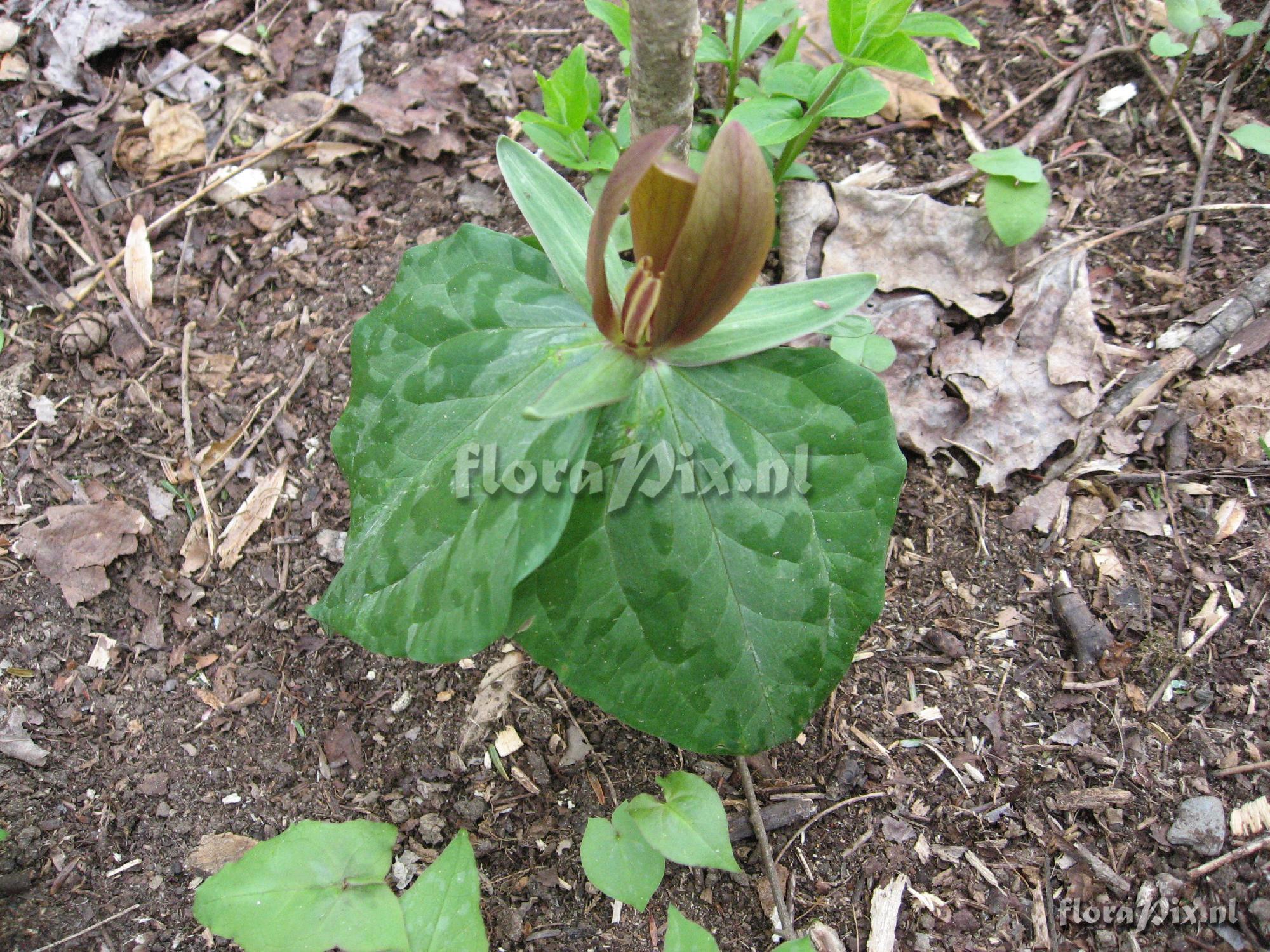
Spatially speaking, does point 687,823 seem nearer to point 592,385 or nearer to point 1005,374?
point 592,385

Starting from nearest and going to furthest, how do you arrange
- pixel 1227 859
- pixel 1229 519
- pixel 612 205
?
pixel 612 205, pixel 1227 859, pixel 1229 519

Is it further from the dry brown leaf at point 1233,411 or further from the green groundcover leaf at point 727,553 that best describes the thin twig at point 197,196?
the dry brown leaf at point 1233,411

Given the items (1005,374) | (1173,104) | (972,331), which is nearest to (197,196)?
(972,331)

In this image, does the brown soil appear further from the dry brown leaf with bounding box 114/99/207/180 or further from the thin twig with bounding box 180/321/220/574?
the dry brown leaf with bounding box 114/99/207/180

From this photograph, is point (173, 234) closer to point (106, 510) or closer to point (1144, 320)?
point (106, 510)

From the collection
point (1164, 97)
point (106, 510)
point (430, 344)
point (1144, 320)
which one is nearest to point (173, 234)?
point (106, 510)

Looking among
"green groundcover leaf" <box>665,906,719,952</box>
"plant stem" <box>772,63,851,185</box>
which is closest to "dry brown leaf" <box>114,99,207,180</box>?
"plant stem" <box>772,63,851,185</box>

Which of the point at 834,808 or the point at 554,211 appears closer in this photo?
the point at 554,211
